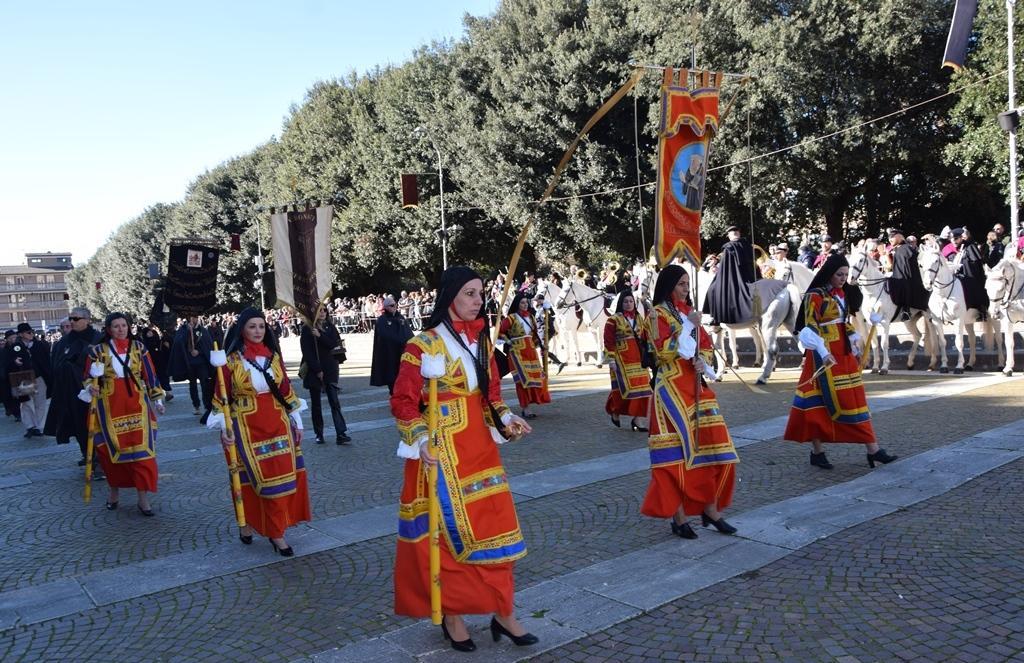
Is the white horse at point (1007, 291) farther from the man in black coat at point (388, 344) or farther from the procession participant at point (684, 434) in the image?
the procession participant at point (684, 434)

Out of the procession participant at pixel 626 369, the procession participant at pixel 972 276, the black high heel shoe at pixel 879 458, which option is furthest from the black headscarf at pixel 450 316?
the procession participant at pixel 972 276

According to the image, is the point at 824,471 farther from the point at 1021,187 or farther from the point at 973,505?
the point at 1021,187

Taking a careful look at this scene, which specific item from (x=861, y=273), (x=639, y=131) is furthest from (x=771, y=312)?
(x=639, y=131)

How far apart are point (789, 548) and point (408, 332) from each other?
311 inches

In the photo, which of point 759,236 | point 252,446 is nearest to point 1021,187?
point 759,236

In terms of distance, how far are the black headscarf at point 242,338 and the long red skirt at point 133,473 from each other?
196 centimetres

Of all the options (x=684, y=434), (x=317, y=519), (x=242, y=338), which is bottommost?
(x=317, y=519)

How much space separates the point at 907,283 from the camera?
45.6ft

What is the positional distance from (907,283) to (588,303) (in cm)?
807

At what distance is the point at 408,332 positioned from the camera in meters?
12.4

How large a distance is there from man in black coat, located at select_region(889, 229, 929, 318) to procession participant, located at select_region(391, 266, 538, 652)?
11.9 meters

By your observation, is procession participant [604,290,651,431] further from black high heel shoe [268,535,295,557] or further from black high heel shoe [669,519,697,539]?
black high heel shoe [268,535,295,557]

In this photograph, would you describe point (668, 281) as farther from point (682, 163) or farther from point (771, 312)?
point (771, 312)

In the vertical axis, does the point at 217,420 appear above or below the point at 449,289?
below
